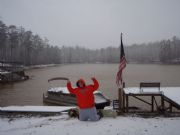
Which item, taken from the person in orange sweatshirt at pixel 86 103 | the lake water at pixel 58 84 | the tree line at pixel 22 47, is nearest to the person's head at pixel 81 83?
the person in orange sweatshirt at pixel 86 103

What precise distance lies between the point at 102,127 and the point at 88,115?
1020mm

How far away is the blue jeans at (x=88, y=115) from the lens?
27.1 feet

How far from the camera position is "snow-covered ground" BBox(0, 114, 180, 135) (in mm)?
6961

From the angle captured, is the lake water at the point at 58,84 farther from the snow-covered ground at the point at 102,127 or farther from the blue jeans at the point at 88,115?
the blue jeans at the point at 88,115

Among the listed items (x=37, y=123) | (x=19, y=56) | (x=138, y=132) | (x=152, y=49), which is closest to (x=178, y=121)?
(x=138, y=132)

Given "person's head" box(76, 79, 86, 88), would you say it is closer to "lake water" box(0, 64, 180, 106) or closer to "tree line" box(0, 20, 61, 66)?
"lake water" box(0, 64, 180, 106)

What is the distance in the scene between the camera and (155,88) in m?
18.4

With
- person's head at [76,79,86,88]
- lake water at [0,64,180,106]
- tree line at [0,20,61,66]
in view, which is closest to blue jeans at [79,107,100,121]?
person's head at [76,79,86,88]

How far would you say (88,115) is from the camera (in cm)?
830

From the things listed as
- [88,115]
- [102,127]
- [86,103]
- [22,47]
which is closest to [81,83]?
[86,103]

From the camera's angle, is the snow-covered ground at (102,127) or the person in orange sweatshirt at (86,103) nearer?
the snow-covered ground at (102,127)

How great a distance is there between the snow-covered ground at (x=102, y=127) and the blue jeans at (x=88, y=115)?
0.21m

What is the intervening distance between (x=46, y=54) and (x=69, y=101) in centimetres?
10009

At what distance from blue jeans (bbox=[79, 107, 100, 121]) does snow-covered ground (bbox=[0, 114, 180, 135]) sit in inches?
8.4
